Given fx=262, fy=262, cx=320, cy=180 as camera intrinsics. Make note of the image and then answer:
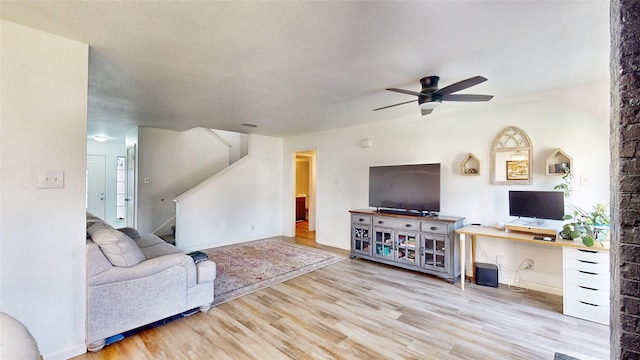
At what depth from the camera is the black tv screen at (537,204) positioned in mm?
2938

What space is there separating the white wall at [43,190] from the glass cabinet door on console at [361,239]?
11.2ft

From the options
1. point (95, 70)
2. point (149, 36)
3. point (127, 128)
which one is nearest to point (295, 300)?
point (149, 36)

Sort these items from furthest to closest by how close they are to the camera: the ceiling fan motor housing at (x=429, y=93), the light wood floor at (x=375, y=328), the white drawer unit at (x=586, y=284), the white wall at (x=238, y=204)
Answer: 1. the white wall at (x=238, y=204)
2. the ceiling fan motor housing at (x=429, y=93)
3. the white drawer unit at (x=586, y=284)
4. the light wood floor at (x=375, y=328)

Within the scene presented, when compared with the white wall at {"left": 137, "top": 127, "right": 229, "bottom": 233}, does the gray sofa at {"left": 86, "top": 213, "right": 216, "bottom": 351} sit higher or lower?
lower

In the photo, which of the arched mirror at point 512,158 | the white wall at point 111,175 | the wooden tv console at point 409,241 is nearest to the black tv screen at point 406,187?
the wooden tv console at point 409,241

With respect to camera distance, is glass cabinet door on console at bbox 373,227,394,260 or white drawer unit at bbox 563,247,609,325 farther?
glass cabinet door on console at bbox 373,227,394,260

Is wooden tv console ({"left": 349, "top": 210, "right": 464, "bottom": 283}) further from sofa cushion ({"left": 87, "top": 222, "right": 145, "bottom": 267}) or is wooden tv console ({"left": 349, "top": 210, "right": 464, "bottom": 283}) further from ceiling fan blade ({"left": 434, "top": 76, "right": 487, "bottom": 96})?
sofa cushion ({"left": 87, "top": 222, "right": 145, "bottom": 267})

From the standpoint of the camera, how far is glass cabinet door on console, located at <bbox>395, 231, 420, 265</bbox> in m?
3.77

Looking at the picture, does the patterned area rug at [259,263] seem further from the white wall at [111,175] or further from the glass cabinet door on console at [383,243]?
the white wall at [111,175]

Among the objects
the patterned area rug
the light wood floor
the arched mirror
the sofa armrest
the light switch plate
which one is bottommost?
the light wood floor

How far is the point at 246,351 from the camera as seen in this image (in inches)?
81.7

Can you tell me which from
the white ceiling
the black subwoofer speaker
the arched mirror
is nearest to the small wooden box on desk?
the black subwoofer speaker

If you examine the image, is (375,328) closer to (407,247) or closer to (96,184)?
(407,247)

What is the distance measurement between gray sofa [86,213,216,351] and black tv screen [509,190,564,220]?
359cm
